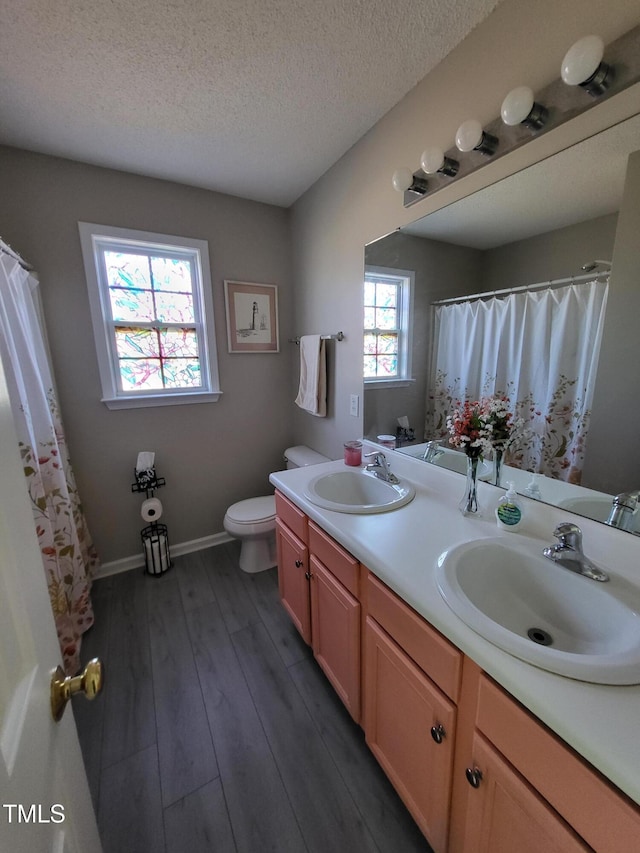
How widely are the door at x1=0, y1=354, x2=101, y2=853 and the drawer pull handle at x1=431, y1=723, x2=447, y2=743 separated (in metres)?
0.75

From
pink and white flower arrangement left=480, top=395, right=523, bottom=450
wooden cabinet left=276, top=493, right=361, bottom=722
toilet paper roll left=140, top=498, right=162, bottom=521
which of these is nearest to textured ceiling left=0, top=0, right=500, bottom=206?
pink and white flower arrangement left=480, top=395, right=523, bottom=450

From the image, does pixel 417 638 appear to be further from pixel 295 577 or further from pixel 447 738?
pixel 295 577

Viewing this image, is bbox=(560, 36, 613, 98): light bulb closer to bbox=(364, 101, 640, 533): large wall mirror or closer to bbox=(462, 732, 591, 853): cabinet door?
bbox=(364, 101, 640, 533): large wall mirror

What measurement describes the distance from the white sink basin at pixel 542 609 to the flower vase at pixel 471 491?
181mm

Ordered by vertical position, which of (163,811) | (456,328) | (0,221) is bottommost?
(163,811)

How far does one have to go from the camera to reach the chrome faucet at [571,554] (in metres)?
0.87

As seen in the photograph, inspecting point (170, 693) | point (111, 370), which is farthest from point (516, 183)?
point (170, 693)

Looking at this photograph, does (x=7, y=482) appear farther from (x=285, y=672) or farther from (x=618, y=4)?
(x=618, y=4)

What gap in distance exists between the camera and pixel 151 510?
2.20 m

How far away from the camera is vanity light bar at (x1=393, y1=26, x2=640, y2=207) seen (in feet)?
2.66

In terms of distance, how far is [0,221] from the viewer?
69.0 inches

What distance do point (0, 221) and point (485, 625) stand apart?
2710 mm

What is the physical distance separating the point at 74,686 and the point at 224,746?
105 cm

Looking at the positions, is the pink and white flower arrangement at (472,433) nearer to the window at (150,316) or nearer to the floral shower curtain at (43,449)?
the floral shower curtain at (43,449)
